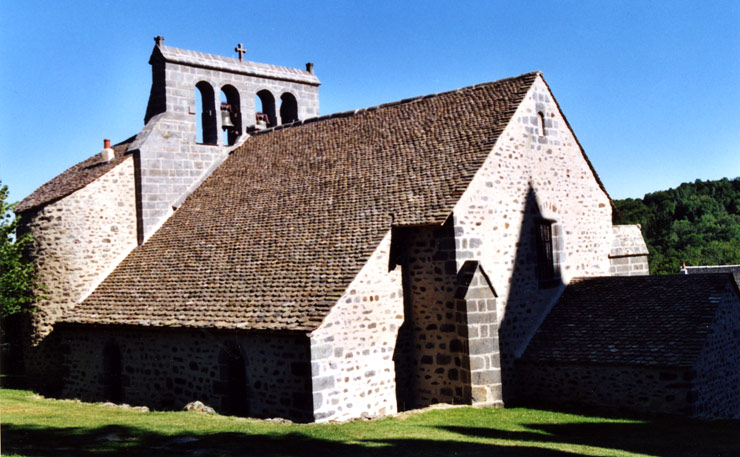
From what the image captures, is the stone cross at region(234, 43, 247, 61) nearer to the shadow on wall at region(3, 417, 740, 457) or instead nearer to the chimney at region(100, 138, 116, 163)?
the chimney at region(100, 138, 116, 163)

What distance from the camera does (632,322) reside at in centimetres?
1496

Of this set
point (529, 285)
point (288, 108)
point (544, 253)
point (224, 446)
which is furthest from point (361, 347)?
point (288, 108)

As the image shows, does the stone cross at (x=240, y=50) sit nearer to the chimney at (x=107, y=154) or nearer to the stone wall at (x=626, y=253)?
the chimney at (x=107, y=154)

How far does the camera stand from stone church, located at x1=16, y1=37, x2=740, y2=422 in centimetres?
1398

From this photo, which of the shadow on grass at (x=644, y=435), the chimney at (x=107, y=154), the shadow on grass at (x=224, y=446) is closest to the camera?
the shadow on grass at (x=224, y=446)

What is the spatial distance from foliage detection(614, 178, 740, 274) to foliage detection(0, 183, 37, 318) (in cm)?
5011

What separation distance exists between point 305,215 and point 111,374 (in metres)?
6.81

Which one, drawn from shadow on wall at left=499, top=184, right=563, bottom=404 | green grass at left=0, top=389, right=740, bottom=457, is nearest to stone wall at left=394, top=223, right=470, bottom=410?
green grass at left=0, top=389, right=740, bottom=457

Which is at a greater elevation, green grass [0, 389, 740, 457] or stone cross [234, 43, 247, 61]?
stone cross [234, 43, 247, 61]

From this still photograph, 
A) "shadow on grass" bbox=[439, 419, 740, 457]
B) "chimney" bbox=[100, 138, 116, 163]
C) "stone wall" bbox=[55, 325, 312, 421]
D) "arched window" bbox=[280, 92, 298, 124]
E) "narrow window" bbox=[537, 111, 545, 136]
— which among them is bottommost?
"shadow on grass" bbox=[439, 419, 740, 457]

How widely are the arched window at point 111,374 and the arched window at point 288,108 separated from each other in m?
11.0

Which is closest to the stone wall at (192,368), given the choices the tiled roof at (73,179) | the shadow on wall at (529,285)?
the tiled roof at (73,179)

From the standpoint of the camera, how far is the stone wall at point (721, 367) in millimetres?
13398

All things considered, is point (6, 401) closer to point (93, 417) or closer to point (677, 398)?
point (93, 417)
